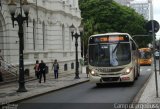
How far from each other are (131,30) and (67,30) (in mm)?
45907

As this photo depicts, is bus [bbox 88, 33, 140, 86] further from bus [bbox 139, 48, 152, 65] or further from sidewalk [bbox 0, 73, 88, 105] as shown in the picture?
bus [bbox 139, 48, 152, 65]

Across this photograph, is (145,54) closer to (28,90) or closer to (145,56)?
(145,56)

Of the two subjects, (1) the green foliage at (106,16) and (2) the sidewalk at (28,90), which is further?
(1) the green foliage at (106,16)

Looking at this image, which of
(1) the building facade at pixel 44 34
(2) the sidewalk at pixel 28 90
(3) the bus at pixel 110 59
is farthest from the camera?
(1) the building facade at pixel 44 34

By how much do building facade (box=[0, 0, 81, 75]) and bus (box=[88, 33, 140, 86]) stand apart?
9.21 meters

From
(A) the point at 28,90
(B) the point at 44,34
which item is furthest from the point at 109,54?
(B) the point at 44,34

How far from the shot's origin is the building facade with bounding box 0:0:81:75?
33.5 metres

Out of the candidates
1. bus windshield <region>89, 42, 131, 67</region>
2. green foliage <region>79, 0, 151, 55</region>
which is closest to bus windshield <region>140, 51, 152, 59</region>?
green foliage <region>79, 0, 151, 55</region>

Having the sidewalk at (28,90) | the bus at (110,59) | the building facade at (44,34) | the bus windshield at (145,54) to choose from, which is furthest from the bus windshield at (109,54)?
the bus windshield at (145,54)

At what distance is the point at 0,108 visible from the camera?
16625 millimetres

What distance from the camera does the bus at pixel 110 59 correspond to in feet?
84.6

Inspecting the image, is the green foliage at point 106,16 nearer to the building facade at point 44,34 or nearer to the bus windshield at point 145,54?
the bus windshield at point 145,54

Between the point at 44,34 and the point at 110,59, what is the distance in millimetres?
18185

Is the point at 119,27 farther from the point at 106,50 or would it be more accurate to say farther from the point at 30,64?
the point at 106,50
